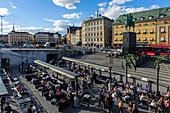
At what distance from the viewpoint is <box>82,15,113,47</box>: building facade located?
68250 mm

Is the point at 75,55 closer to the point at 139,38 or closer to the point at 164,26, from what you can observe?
the point at 139,38

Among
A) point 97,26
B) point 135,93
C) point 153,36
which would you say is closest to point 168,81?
point 135,93

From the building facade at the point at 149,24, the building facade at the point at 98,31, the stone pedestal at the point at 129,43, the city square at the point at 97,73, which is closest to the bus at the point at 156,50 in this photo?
the city square at the point at 97,73

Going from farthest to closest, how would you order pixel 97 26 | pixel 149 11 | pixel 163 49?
1. pixel 97 26
2. pixel 149 11
3. pixel 163 49

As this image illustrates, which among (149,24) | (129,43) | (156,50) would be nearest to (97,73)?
(129,43)

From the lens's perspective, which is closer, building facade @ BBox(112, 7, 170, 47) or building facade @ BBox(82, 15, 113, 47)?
building facade @ BBox(112, 7, 170, 47)

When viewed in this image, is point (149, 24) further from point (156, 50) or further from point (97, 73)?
point (97, 73)

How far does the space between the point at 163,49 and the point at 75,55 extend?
27247 mm

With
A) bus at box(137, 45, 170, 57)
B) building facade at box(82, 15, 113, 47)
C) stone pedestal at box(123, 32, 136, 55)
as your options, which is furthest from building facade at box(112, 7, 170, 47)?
stone pedestal at box(123, 32, 136, 55)

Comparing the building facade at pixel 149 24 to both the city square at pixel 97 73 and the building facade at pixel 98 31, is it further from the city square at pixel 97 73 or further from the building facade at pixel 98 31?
the building facade at pixel 98 31

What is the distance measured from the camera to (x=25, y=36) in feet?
532

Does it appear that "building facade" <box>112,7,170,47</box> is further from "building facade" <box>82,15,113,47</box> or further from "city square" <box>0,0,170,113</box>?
"building facade" <box>82,15,113,47</box>

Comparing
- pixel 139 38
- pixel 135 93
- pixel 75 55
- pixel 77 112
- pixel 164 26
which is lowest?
pixel 77 112

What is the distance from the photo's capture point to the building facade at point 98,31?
68.2m
